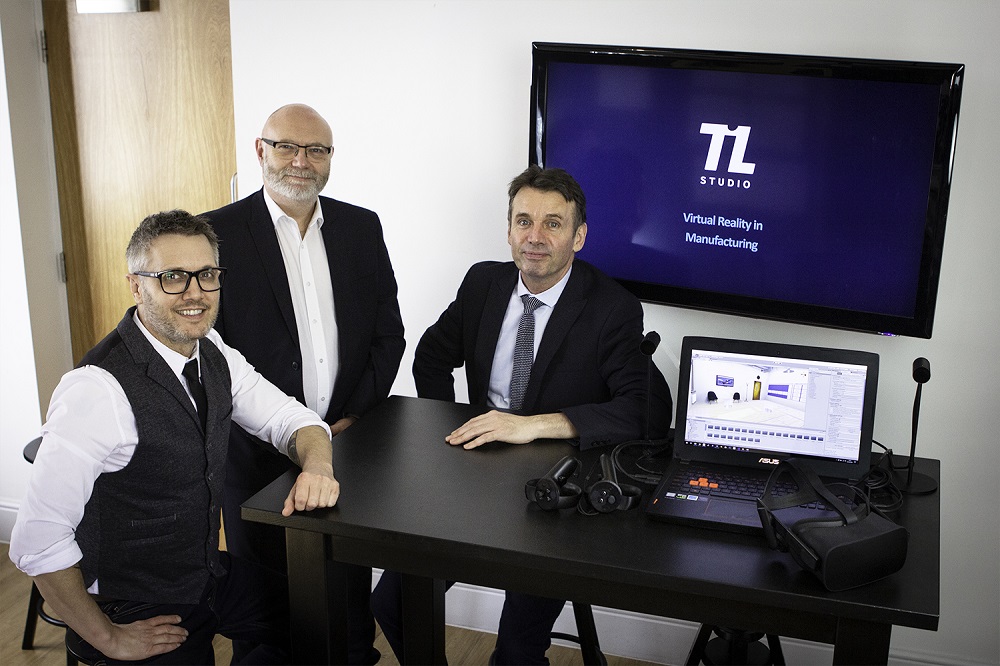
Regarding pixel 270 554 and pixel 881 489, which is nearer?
pixel 881 489

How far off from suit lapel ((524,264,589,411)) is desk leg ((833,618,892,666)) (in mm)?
1045

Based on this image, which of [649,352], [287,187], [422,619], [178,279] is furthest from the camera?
[287,187]

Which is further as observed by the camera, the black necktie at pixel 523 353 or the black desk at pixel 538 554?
the black necktie at pixel 523 353

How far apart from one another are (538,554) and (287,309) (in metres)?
1.15

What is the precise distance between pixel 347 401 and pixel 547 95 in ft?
3.49

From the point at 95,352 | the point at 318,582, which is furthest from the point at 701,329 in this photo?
the point at 95,352

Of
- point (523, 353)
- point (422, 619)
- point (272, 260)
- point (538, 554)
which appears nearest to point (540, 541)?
point (538, 554)

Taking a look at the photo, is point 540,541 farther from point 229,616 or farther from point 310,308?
point 310,308

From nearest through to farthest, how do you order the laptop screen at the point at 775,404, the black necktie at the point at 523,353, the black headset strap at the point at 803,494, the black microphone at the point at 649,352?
the black headset strap at the point at 803,494 < the laptop screen at the point at 775,404 < the black microphone at the point at 649,352 < the black necktie at the point at 523,353

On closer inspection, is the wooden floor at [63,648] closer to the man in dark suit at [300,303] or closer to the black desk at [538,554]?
the man in dark suit at [300,303]

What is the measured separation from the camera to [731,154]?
2.54 metres

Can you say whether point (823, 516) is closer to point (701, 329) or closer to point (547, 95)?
point (701, 329)

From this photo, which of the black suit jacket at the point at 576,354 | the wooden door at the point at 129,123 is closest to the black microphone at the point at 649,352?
the black suit jacket at the point at 576,354

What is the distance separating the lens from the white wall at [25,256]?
342 centimetres
